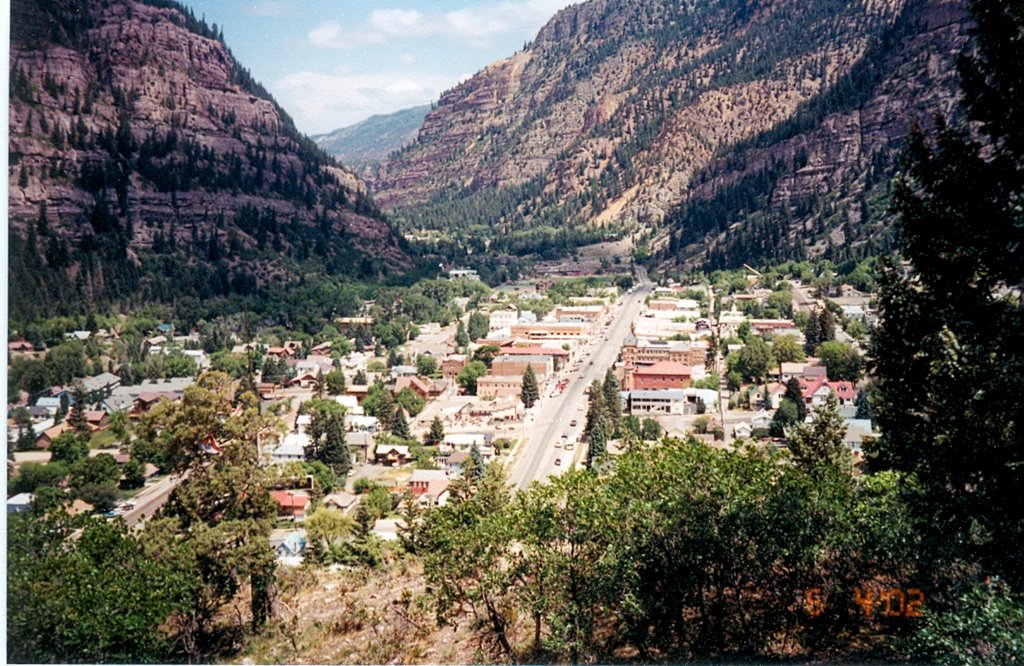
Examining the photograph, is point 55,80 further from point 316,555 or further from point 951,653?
point 951,653

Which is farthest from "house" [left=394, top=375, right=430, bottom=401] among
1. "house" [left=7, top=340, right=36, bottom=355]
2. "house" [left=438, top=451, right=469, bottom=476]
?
"house" [left=7, top=340, right=36, bottom=355]

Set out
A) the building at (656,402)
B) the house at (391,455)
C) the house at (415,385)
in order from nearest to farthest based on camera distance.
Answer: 1. the house at (391,455)
2. the building at (656,402)
3. the house at (415,385)

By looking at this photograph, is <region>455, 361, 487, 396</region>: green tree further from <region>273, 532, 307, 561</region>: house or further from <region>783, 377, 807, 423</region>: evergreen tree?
<region>273, 532, 307, 561</region>: house

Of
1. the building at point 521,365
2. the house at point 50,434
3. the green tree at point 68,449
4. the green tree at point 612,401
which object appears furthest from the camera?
the building at point 521,365

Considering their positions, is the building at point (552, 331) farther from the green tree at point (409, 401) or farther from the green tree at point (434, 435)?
the green tree at point (434, 435)

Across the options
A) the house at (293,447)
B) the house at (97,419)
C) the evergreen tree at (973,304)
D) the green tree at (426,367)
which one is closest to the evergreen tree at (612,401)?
the house at (293,447)

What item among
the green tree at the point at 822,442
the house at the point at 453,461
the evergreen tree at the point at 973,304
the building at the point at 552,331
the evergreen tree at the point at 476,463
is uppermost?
the evergreen tree at the point at 973,304
